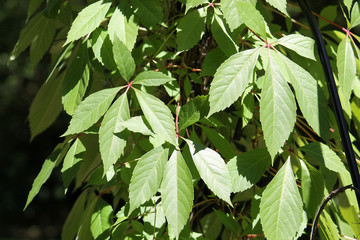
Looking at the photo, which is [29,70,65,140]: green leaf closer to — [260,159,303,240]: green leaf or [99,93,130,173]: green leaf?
[99,93,130,173]: green leaf

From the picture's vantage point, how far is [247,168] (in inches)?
28.0

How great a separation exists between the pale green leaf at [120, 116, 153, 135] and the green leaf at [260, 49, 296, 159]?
6.7 inches

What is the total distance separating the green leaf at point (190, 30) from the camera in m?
0.74

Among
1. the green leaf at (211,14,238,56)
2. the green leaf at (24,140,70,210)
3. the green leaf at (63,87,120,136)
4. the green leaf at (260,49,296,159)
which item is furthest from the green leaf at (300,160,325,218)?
the green leaf at (24,140,70,210)

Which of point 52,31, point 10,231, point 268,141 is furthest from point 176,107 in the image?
point 10,231

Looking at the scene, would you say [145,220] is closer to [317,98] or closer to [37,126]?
[317,98]

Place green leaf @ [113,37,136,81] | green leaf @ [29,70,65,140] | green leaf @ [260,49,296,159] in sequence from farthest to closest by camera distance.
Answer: green leaf @ [29,70,65,140] < green leaf @ [113,37,136,81] < green leaf @ [260,49,296,159]

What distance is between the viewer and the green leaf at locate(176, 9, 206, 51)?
0.74 meters

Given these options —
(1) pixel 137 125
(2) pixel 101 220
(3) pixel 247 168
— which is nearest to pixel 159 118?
(1) pixel 137 125

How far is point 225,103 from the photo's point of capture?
2.02 ft

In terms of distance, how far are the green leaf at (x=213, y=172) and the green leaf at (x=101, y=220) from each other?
25 centimetres

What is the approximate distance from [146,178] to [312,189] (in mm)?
251

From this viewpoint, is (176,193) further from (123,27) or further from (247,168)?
(123,27)

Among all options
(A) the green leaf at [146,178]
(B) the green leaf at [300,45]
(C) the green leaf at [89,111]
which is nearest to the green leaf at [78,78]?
(C) the green leaf at [89,111]
